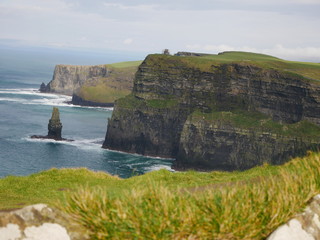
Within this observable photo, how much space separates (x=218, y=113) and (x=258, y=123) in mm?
11479

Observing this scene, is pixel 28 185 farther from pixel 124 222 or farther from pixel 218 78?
pixel 218 78

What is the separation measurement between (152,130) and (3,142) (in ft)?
134

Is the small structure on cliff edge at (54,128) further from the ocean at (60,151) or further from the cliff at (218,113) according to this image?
the cliff at (218,113)

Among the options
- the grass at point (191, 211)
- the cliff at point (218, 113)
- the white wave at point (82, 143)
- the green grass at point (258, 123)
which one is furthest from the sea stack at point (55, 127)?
the grass at point (191, 211)

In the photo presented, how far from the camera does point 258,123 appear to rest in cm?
12544

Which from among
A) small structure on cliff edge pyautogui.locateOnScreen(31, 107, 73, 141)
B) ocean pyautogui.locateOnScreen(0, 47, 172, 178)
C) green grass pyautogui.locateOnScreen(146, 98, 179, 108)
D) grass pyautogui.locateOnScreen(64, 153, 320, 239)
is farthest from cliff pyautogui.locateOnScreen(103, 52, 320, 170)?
grass pyautogui.locateOnScreen(64, 153, 320, 239)

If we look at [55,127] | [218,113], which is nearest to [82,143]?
[55,127]

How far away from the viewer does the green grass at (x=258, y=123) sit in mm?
118713

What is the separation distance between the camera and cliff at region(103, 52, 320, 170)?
397ft

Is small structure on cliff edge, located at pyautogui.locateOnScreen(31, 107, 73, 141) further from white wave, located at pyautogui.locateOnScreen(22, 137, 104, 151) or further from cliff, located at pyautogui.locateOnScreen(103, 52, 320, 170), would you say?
cliff, located at pyautogui.locateOnScreen(103, 52, 320, 170)

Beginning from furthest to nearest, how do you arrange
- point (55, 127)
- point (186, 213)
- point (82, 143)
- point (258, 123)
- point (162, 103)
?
point (162, 103), point (55, 127), point (82, 143), point (258, 123), point (186, 213)

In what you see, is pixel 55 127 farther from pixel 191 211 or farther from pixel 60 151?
pixel 191 211

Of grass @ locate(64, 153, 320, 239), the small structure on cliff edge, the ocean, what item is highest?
grass @ locate(64, 153, 320, 239)

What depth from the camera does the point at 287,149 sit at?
116m
